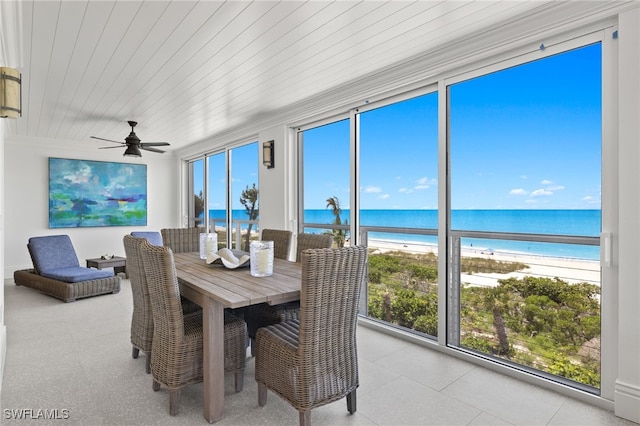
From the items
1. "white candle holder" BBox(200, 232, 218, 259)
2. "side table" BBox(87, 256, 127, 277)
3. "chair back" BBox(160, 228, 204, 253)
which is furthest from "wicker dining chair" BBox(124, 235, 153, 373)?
"side table" BBox(87, 256, 127, 277)

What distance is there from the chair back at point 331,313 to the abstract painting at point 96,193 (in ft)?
21.6

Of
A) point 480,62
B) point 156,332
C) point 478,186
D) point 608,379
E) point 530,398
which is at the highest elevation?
point 480,62

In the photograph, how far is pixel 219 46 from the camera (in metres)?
2.78

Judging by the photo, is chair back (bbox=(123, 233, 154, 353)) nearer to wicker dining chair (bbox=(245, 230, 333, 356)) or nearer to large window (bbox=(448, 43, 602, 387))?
wicker dining chair (bbox=(245, 230, 333, 356))

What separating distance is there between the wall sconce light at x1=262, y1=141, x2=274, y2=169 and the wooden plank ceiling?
1.95 feet

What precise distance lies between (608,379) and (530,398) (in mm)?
463

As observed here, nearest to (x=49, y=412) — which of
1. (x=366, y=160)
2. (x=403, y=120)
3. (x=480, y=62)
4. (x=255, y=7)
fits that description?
(x=255, y=7)

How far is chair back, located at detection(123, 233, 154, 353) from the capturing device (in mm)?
2498

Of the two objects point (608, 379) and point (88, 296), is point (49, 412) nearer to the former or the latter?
point (88, 296)

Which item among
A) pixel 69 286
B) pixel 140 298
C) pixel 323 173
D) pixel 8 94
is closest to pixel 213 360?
pixel 140 298

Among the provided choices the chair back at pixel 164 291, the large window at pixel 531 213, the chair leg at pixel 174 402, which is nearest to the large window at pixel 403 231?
the large window at pixel 531 213

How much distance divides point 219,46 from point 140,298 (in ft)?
6.64

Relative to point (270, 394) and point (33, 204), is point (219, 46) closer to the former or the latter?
point (270, 394)

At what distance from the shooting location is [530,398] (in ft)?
7.62
